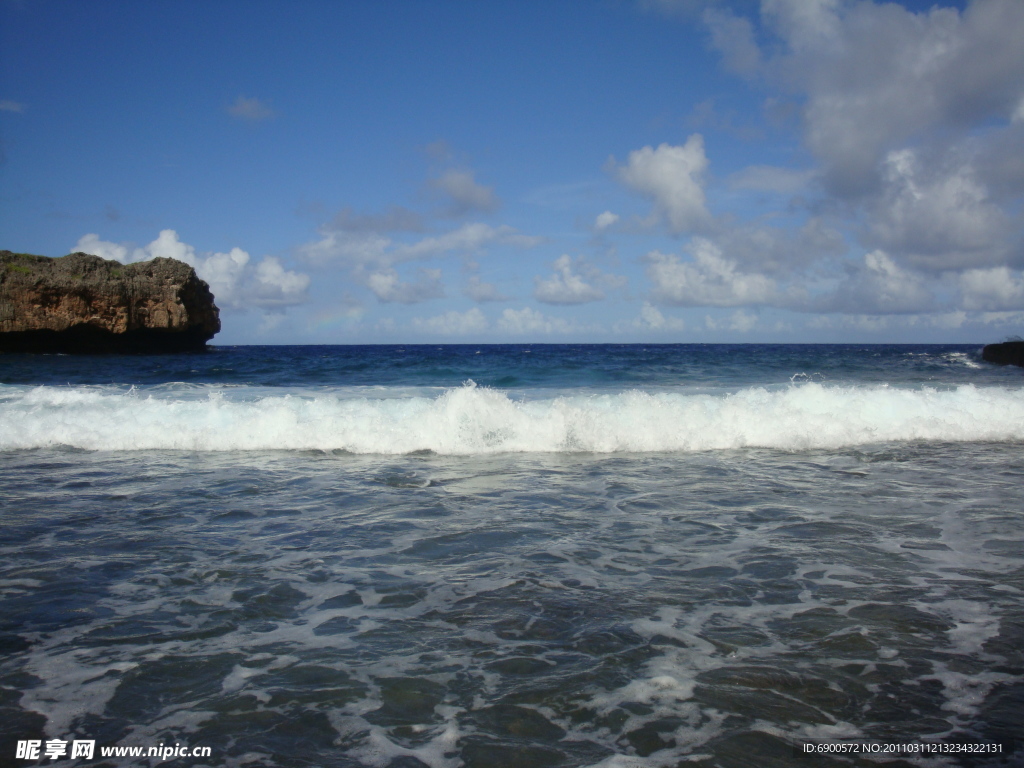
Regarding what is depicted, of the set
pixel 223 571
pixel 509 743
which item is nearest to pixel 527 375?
pixel 223 571

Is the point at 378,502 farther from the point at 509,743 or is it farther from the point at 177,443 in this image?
the point at 177,443

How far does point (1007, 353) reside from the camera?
3275cm

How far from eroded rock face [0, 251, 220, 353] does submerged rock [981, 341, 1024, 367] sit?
167 feet

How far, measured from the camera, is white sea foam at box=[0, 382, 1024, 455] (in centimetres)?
959

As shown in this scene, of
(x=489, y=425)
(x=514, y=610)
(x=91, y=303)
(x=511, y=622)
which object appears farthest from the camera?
(x=91, y=303)

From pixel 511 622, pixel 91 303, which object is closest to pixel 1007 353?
pixel 511 622

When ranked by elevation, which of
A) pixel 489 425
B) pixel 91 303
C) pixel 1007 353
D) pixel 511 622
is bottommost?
pixel 511 622

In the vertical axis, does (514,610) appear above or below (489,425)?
below

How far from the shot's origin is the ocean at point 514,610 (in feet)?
7.89

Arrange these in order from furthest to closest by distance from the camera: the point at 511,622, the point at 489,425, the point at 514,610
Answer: the point at 489,425 < the point at 514,610 < the point at 511,622

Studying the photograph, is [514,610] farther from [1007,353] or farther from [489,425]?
[1007,353]

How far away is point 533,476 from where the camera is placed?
7.54 meters

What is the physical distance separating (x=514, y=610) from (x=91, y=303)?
43795 mm

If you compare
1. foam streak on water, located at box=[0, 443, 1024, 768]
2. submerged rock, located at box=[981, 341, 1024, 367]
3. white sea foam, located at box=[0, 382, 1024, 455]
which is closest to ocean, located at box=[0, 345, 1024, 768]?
foam streak on water, located at box=[0, 443, 1024, 768]
